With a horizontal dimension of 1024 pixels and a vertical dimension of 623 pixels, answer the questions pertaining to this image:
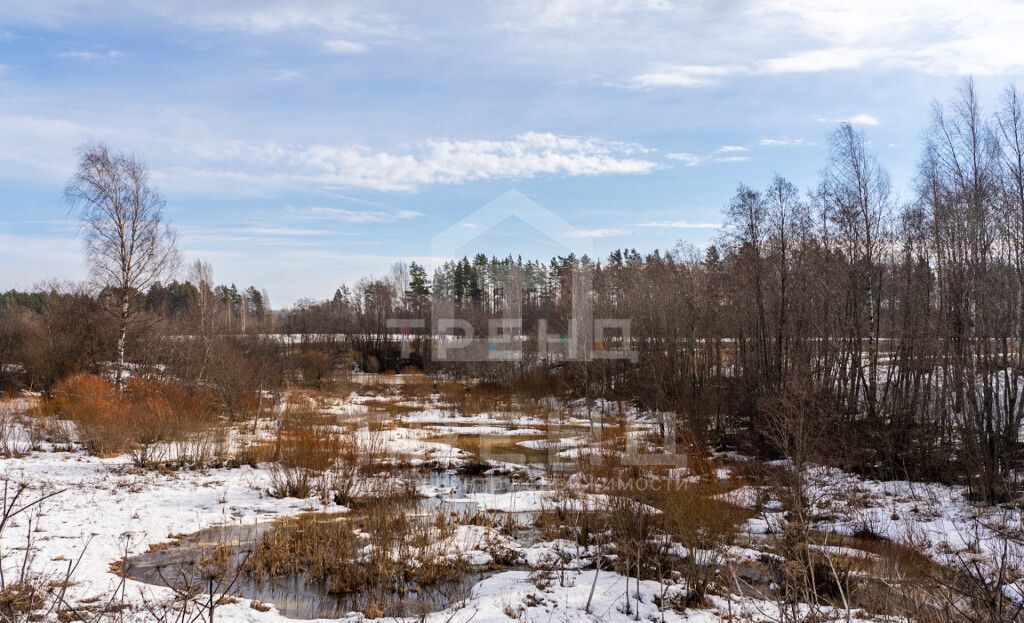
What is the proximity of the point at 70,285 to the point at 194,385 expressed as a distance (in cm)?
1635

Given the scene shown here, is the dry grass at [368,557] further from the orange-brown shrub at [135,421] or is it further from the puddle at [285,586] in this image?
the orange-brown shrub at [135,421]

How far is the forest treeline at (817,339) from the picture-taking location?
1482cm

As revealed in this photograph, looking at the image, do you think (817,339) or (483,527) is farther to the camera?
(817,339)

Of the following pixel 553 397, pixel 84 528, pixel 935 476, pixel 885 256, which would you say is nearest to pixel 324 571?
pixel 84 528

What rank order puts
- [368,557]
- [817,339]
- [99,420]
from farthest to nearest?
[817,339]
[99,420]
[368,557]

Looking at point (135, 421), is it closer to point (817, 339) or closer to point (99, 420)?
point (99, 420)

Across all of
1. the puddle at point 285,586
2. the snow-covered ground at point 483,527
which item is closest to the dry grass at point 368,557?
the puddle at point 285,586

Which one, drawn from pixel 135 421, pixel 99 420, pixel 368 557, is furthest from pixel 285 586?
pixel 99 420

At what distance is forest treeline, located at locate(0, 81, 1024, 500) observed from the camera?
48.6 ft

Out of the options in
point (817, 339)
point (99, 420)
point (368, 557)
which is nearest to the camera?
point (368, 557)

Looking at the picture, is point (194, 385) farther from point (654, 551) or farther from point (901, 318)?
point (901, 318)

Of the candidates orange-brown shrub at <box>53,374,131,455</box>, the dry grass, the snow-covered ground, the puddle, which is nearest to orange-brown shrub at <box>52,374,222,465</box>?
orange-brown shrub at <box>53,374,131,455</box>

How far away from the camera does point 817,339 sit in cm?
2169

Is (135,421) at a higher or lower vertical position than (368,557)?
higher
